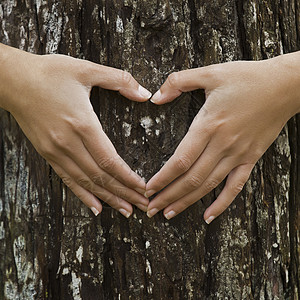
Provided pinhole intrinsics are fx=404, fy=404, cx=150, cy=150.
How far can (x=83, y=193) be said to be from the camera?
134 centimetres

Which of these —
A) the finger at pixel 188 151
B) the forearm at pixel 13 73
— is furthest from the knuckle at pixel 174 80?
the forearm at pixel 13 73

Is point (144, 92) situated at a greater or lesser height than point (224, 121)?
greater

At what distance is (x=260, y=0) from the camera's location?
139 cm

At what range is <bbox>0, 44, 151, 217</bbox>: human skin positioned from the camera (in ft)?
4.01

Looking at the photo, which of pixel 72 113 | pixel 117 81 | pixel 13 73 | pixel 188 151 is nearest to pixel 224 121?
pixel 188 151

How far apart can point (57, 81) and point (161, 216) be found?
1.80ft

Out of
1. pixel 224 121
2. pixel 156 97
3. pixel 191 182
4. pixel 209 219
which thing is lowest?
pixel 209 219

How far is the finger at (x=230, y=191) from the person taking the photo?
133cm

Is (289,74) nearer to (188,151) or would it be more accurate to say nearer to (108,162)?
(188,151)

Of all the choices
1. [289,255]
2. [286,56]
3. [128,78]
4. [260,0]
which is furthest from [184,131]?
[289,255]

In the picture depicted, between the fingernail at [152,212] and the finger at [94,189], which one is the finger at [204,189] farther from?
the finger at [94,189]

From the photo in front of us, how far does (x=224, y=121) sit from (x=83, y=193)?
20.3 inches

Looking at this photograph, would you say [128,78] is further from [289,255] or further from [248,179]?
[289,255]

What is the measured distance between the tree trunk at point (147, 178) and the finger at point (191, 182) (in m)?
0.07
